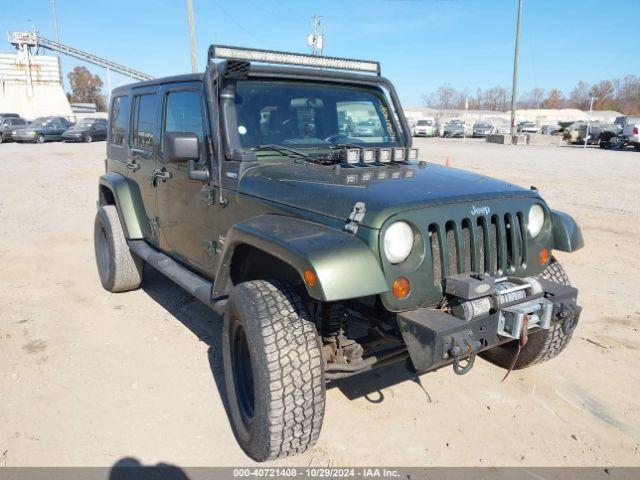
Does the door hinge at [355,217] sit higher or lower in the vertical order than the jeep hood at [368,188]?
lower

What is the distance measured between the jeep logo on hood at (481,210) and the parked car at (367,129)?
1.39m

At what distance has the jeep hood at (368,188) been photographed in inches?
103

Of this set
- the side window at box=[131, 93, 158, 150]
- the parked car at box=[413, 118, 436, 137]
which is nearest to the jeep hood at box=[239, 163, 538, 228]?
the side window at box=[131, 93, 158, 150]

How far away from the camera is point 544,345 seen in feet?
11.3

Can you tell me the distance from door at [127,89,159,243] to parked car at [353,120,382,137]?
1737 mm

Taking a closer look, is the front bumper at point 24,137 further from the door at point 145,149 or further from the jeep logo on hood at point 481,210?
the jeep logo on hood at point 481,210

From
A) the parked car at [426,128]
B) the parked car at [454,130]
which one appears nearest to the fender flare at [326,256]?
the parked car at [426,128]

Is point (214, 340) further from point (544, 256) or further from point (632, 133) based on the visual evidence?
point (632, 133)

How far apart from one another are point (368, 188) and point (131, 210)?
3.02 metres

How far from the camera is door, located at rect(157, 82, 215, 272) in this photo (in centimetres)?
362

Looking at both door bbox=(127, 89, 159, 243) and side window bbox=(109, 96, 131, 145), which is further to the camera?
side window bbox=(109, 96, 131, 145)

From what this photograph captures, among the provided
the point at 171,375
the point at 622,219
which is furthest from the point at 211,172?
the point at 622,219

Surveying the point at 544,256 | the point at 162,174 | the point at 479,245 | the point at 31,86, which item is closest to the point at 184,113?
the point at 162,174

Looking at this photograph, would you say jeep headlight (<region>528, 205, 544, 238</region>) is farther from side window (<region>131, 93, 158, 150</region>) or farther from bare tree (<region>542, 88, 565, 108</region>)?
bare tree (<region>542, 88, 565, 108</region>)
